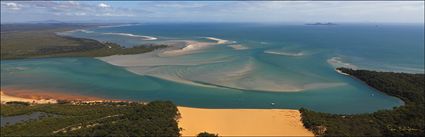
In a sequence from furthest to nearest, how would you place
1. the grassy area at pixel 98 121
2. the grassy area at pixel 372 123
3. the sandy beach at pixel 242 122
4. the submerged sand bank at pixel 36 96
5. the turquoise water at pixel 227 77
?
the submerged sand bank at pixel 36 96 < the turquoise water at pixel 227 77 < the sandy beach at pixel 242 122 < the grassy area at pixel 372 123 < the grassy area at pixel 98 121

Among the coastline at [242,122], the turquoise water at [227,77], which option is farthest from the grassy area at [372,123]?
the turquoise water at [227,77]

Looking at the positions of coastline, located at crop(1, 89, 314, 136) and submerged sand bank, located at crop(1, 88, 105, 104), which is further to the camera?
submerged sand bank, located at crop(1, 88, 105, 104)

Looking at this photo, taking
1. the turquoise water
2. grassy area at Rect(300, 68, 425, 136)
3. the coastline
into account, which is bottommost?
the coastline

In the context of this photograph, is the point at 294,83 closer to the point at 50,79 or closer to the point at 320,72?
the point at 320,72

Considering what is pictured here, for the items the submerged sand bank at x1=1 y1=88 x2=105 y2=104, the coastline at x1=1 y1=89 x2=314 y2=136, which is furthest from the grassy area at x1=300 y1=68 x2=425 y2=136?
the submerged sand bank at x1=1 y1=88 x2=105 y2=104

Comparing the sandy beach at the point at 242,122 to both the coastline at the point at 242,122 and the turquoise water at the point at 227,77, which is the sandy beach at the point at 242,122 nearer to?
the coastline at the point at 242,122

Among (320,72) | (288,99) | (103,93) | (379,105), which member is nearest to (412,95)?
(379,105)

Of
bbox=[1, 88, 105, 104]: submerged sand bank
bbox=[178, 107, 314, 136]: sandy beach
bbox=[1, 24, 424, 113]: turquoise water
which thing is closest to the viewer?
bbox=[178, 107, 314, 136]: sandy beach

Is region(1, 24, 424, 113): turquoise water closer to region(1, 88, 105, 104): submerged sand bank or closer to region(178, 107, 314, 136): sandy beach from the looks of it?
region(1, 88, 105, 104): submerged sand bank
